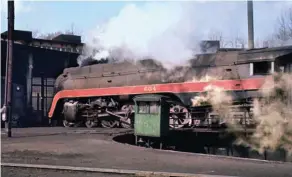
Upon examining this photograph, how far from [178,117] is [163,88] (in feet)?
4.81

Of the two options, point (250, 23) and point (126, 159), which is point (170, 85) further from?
point (250, 23)

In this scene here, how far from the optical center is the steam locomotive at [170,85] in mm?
16234

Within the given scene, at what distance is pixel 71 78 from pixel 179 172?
52.4ft

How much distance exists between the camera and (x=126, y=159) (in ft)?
37.7

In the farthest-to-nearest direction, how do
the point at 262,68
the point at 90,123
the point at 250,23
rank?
the point at 250,23, the point at 90,123, the point at 262,68

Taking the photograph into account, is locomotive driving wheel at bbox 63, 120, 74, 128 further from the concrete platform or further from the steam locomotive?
the concrete platform

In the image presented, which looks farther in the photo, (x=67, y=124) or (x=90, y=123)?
(x=67, y=124)

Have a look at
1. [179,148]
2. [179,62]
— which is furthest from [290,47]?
[179,148]

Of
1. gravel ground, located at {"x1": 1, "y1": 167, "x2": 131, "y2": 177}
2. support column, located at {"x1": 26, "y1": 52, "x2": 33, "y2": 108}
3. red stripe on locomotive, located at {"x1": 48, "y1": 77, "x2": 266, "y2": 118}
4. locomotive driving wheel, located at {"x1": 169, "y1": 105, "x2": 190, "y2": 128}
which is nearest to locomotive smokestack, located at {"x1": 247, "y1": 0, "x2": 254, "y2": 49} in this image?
red stripe on locomotive, located at {"x1": 48, "y1": 77, "x2": 266, "y2": 118}

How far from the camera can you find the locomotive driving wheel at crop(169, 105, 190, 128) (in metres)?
18.6

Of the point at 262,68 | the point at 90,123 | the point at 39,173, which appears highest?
the point at 262,68

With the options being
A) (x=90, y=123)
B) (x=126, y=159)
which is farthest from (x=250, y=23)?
(x=126, y=159)

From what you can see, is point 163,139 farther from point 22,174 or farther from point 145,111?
point 22,174

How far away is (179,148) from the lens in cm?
1842
